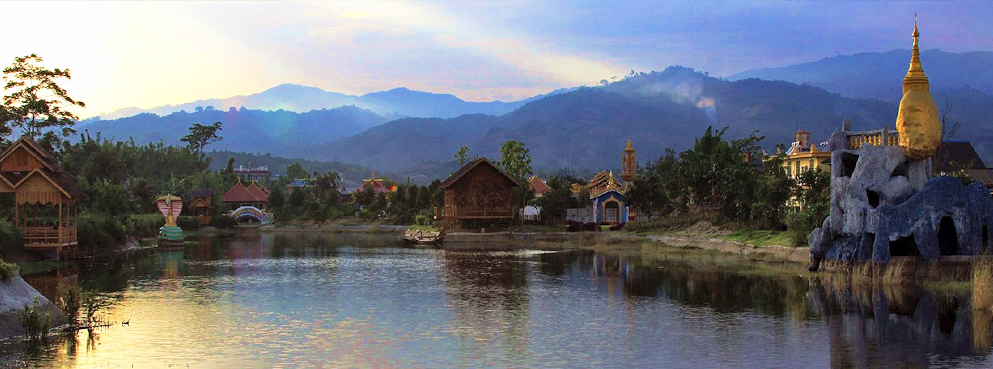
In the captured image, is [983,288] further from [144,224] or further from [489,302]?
[144,224]

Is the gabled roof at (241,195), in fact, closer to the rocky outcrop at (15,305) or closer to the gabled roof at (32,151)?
the gabled roof at (32,151)

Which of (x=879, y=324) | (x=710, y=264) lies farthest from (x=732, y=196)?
(x=879, y=324)

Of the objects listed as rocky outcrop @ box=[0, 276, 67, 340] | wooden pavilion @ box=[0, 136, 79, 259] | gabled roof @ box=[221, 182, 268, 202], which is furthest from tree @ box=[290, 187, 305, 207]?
rocky outcrop @ box=[0, 276, 67, 340]

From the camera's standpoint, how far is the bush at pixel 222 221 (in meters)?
95.4

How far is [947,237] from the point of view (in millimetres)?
30375

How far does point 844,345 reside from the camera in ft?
66.9

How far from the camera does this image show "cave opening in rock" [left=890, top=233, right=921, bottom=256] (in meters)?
30.1

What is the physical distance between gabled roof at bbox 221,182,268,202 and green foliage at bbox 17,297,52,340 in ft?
292

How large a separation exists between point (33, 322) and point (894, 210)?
24681 mm

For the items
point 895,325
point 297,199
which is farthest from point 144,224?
point 895,325

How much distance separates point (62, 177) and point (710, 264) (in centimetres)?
2822

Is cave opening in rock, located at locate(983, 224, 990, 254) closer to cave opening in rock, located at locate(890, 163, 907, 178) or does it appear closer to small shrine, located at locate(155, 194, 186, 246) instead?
cave opening in rock, located at locate(890, 163, 907, 178)

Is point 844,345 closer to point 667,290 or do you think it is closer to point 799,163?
point 667,290

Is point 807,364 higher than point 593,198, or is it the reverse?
point 593,198
